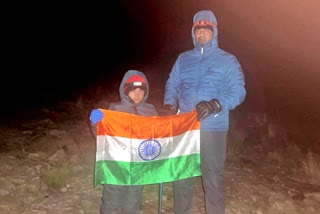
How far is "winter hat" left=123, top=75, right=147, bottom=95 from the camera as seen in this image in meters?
4.50

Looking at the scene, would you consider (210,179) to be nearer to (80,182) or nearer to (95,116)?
(95,116)

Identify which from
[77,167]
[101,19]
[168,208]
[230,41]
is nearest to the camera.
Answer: [168,208]

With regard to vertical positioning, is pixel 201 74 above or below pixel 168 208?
above

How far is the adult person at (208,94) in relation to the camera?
4363 mm

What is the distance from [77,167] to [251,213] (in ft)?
9.22

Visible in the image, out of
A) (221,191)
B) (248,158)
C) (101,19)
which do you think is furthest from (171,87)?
(101,19)

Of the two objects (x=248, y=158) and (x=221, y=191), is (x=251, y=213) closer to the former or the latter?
(x=221, y=191)

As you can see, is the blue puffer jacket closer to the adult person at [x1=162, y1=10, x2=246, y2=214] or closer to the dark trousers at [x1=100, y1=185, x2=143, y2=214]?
the adult person at [x1=162, y1=10, x2=246, y2=214]

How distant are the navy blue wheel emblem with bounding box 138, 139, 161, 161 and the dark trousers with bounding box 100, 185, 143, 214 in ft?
1.16

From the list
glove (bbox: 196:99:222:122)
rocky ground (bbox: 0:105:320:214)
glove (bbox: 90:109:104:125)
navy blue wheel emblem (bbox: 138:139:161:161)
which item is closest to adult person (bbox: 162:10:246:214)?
glove (bbox: 196:99:222:122)

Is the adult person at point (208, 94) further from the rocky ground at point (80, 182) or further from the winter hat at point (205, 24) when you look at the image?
the rocky ground at point (80, 182)

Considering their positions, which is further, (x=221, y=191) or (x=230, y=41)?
(x=230, y=41)

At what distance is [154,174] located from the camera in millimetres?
4633

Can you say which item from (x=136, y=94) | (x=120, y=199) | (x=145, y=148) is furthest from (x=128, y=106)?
(x=120, y=199)
